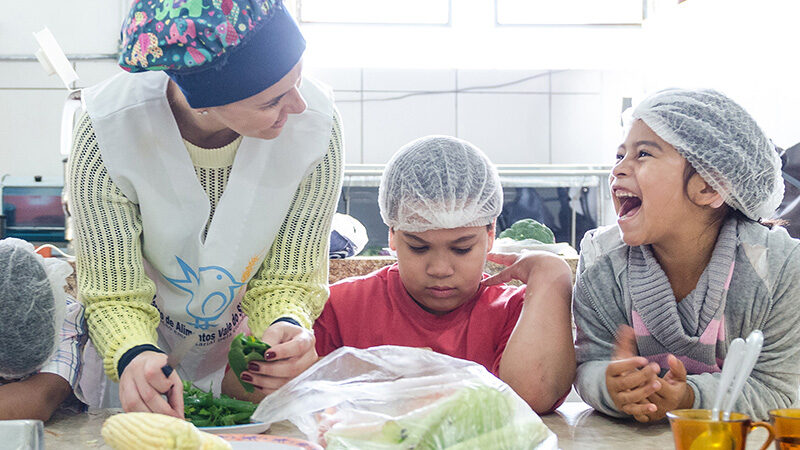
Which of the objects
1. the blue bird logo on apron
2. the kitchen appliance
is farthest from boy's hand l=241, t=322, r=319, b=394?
the kitchen appliance

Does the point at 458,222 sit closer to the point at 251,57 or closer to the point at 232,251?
the point at 232,251

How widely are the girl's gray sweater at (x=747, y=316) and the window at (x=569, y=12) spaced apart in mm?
3397

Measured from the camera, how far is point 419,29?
4477mm

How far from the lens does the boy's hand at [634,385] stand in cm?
116

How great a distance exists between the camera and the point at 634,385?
1.17 meters

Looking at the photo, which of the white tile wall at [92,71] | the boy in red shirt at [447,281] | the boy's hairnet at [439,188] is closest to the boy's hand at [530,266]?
the boy in red shirt at [447,281]

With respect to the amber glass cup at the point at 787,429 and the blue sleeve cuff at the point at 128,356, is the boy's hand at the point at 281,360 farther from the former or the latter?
the amber glass cup at the point at 787,429

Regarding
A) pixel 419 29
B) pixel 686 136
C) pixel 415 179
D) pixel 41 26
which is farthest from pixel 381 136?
pixel 686 136

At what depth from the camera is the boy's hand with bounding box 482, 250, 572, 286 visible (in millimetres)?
1494

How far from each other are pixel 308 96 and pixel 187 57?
38cm

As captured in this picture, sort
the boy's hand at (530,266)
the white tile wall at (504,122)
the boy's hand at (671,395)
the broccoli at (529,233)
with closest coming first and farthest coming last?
the boy's hand at (671,395), the boy's hand at (530,266), the broccoli at (529,233), the white tile wall at (504,122)

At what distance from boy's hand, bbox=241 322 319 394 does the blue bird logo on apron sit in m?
0.29

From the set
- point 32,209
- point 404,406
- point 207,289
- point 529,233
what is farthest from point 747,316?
point 32,209

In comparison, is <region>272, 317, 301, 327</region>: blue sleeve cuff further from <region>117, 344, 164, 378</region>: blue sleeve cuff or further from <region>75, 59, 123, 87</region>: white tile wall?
<region>75, 59, 123, 87</region>: white tile wall
